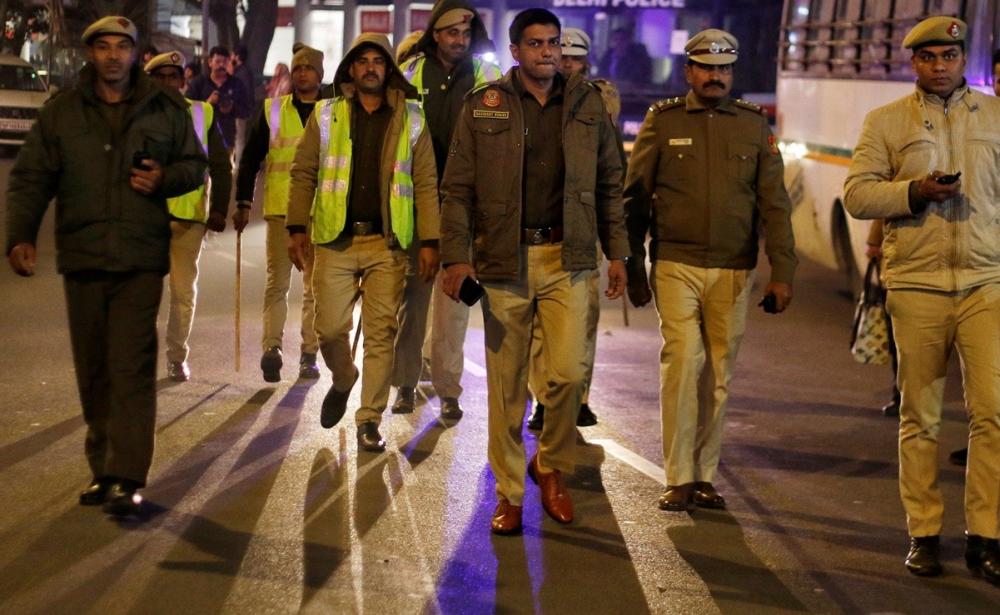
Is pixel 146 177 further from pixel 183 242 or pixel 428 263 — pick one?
pixel 183 242

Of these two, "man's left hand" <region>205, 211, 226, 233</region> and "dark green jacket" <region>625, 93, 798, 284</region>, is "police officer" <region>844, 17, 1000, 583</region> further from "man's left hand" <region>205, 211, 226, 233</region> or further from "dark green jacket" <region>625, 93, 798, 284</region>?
"man's left hand" <region>205, 211, 226, 233</region>

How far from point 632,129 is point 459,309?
14.6 meters

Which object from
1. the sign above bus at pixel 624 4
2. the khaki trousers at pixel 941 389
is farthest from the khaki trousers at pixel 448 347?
the sign above bus at pixel 624 4

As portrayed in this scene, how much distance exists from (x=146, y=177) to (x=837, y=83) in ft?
30.4

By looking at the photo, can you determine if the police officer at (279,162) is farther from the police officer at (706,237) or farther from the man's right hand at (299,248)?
the police officer at (706,237)

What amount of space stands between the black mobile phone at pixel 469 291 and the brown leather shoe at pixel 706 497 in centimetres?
140

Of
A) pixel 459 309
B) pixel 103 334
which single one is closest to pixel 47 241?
pixel 459 309

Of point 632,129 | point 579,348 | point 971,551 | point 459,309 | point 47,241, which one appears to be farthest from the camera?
point 632,129

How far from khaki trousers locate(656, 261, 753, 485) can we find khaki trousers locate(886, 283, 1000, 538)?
0.87m

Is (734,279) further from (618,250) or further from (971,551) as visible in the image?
(971,551)

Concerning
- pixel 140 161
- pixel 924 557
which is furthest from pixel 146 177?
pixel 924 557

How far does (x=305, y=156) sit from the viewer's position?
8.32 m

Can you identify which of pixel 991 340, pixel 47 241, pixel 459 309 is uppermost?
pixel 991 340

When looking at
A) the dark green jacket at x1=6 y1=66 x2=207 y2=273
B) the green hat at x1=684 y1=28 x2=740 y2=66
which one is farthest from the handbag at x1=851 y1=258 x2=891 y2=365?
the dark green jacket at x1=6 y1=66 x2=207 y2=273
